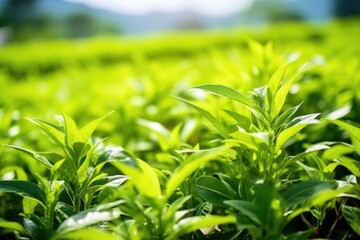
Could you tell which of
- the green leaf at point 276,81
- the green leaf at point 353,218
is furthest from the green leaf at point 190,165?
the green leaf at point 353,218

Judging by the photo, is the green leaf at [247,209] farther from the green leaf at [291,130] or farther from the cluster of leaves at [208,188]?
the green leaf at [291,130]

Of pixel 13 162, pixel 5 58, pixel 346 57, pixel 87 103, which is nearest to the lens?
pixel 13 162

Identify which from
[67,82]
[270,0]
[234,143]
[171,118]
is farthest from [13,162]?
[270,0]

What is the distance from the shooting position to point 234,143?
122 centimetres

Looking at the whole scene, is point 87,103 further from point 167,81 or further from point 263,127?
point 263,127

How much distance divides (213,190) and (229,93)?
0.31 m

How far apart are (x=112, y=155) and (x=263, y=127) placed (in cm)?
51

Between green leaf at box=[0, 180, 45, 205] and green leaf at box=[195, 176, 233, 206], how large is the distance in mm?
509

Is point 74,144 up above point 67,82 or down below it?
above

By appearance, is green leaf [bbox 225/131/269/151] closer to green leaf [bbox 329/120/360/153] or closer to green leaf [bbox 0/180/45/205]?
green leaf [bbox 329/120/360/153]

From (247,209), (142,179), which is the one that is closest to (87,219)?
(142,179)

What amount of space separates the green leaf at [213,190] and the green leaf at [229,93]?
10.4 inches

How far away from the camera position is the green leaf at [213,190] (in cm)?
121

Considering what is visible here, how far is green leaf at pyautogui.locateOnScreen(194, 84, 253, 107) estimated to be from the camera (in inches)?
49.4
